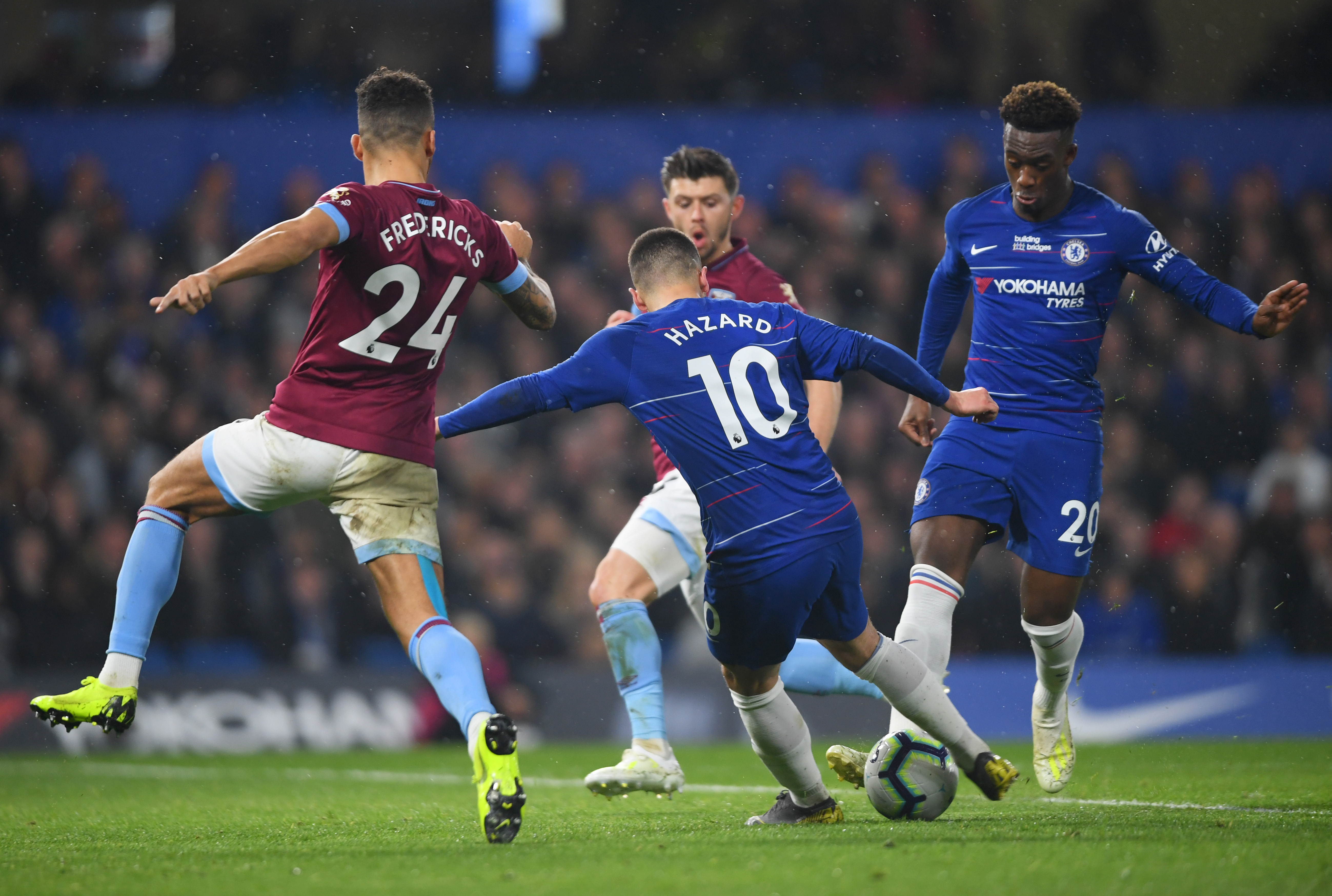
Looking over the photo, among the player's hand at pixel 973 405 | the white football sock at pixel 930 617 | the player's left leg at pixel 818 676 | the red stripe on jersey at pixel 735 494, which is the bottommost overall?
the player's left leg at pixel 818 676

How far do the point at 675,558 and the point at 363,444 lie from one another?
174 centimetres

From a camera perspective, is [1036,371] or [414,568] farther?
[1036,371]

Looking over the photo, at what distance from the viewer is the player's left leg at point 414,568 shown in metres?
4.13

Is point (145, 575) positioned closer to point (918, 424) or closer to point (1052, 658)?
point (918, 424)

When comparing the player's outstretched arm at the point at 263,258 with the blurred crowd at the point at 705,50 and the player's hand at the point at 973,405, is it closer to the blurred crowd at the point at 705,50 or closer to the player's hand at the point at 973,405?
the player's hand at the point at 973,405

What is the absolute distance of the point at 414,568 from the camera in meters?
4.38

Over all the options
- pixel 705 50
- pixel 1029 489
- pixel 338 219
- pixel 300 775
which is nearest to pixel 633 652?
pixel 1029 489

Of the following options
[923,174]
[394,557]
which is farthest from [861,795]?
[923,174]

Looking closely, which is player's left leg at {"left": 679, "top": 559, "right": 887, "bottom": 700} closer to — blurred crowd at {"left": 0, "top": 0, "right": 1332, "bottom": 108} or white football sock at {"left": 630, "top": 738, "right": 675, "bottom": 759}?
white football sock at {"left": 630, "top": 738, "right": 675, "bottom": 759}

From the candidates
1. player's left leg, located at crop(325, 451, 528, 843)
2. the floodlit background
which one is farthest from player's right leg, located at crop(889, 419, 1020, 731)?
the floodlit background

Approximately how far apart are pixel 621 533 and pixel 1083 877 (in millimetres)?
2787

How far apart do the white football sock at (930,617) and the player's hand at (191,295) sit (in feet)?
8.42

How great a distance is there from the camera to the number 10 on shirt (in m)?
4.28

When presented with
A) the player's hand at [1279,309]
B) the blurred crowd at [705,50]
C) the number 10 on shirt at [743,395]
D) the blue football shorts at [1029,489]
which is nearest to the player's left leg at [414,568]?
the number 10 on shirt at [743,395]
